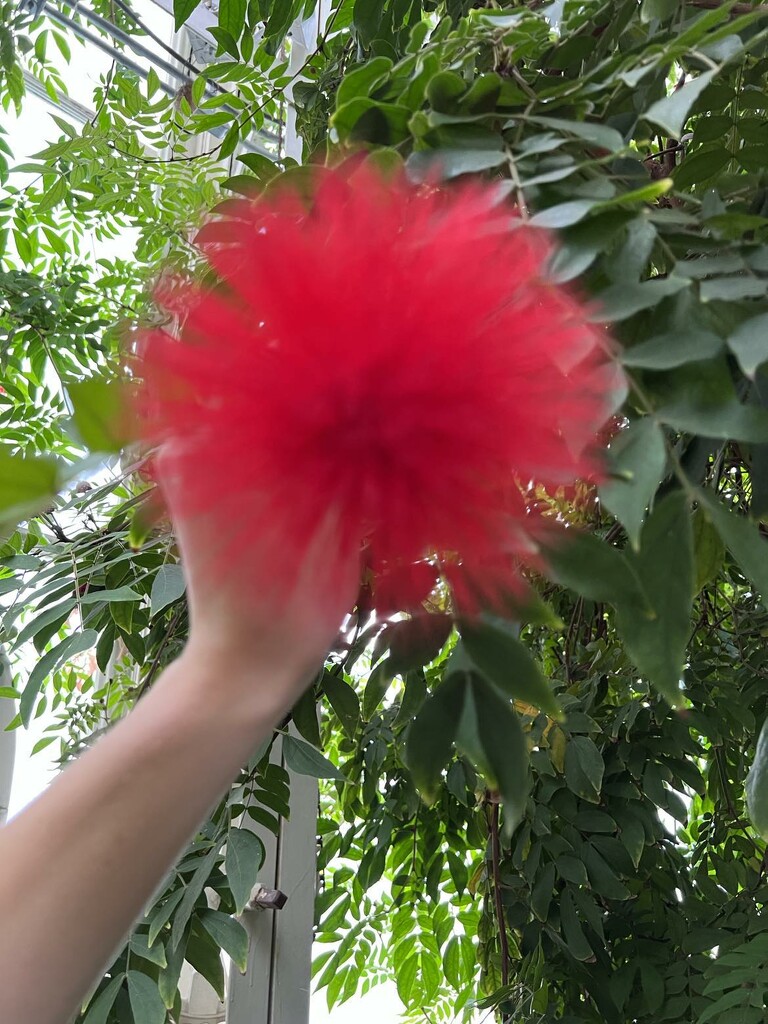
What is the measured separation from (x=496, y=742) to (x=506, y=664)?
0.02 m

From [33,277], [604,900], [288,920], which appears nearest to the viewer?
[604,900]

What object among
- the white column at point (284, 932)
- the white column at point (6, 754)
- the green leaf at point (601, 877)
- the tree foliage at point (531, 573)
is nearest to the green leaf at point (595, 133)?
the tree foliage at point (531, 573)

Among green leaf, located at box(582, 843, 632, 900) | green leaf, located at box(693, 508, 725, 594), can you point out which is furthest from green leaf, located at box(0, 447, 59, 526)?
green leaf, located at box(582, 843, 632, 900)

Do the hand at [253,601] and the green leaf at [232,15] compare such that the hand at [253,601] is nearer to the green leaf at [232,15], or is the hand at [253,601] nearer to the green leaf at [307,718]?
the green leaf at [307,718]

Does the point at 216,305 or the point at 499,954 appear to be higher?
the point at 216,305

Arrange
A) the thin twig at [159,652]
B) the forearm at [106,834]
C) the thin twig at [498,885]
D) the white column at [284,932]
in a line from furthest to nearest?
the white column at [284,932], the thin twig at [498,885], the thin twig at [159,652], the forearm at [106,834]

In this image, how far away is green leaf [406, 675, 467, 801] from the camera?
286 millimetres

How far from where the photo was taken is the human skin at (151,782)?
199 mm

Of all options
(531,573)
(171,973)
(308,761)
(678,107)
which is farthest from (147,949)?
(678,107)

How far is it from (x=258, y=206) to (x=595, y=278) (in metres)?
0.12

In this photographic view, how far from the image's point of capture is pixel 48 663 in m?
0.59

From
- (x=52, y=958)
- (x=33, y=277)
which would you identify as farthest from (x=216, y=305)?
(x=33, y=277)

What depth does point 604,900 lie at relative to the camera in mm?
904

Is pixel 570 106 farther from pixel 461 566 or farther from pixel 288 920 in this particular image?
pixel 288 920
